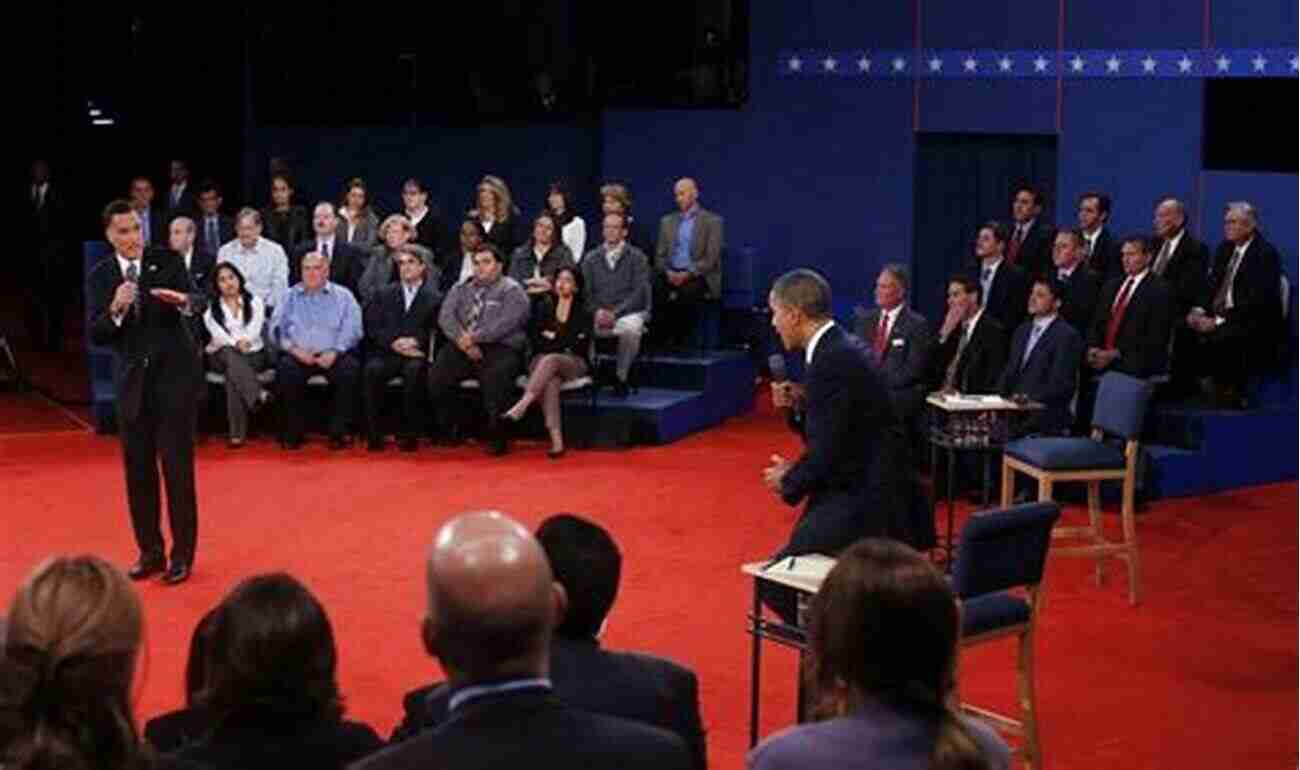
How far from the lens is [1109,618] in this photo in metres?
8.93

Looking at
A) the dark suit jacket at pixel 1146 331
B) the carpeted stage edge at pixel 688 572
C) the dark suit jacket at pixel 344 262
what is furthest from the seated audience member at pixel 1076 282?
the dark suit jacket at pixel 344 262

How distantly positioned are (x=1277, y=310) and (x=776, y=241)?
4.59 m

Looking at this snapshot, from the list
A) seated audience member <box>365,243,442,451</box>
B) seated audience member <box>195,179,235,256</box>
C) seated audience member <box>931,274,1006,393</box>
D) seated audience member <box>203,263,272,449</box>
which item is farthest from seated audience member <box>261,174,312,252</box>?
seated audience member <box>931,274,1006,393</box>

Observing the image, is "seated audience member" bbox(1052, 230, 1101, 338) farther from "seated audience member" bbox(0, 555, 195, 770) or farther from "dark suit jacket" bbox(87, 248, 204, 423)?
"seated audience member" bbox(0, 555, 195, 770)

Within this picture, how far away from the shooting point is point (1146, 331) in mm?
11742

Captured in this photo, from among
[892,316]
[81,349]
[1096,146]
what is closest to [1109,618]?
[892,316]

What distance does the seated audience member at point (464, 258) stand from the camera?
13.5 meters

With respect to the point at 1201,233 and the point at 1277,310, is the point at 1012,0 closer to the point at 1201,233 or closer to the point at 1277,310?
the point at 1201,233

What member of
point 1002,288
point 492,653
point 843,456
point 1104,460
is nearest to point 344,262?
point 1002,288

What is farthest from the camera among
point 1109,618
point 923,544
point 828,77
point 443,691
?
→ point 828,77

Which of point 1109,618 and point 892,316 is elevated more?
point 892,316

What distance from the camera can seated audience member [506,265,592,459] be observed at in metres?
12.8

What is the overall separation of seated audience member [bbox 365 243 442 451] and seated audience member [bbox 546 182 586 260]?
4.67 ft

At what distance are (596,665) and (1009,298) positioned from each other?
9278mm
